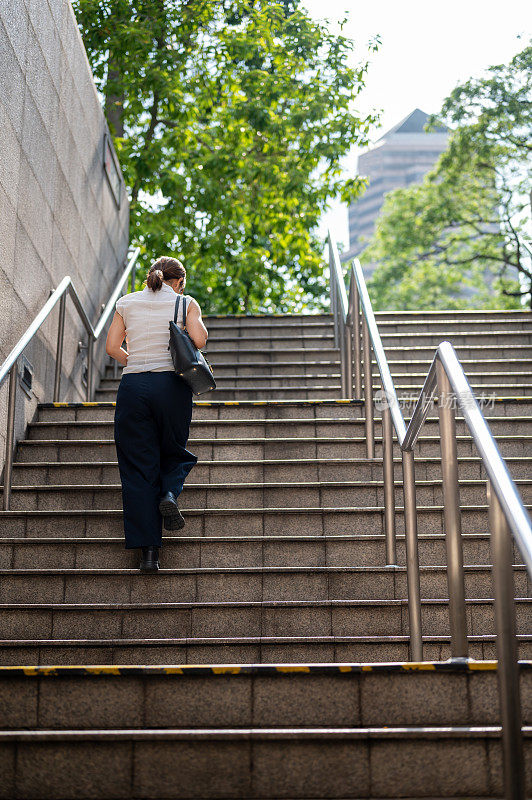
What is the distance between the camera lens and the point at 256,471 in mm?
5191

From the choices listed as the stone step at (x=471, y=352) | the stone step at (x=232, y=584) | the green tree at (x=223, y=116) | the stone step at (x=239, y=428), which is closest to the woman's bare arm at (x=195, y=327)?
the stone step at (x=232, y=584)

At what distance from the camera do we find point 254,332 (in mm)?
9000

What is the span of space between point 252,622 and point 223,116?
10.1 metres

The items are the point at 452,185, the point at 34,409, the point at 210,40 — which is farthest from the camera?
the point at 452,185

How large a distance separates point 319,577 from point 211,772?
5.40 ft

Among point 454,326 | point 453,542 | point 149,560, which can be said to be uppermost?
point 454,326

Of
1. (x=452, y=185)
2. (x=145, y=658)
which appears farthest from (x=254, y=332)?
Answer: (x=452, y=185)

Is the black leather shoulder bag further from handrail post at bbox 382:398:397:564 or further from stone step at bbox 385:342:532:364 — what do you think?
stone step at bbox 385:342:532:364

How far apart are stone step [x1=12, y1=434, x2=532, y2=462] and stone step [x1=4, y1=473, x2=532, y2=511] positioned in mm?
510

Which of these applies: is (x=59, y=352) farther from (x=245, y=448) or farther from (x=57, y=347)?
(x=245, y=448)

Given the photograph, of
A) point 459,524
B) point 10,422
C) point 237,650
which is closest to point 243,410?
point 10,422

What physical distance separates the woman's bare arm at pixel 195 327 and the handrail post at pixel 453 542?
176 centimetres

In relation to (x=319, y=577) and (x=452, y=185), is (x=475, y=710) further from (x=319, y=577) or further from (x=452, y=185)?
(x=452, y=185)

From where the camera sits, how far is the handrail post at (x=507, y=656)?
2252 millimetres
